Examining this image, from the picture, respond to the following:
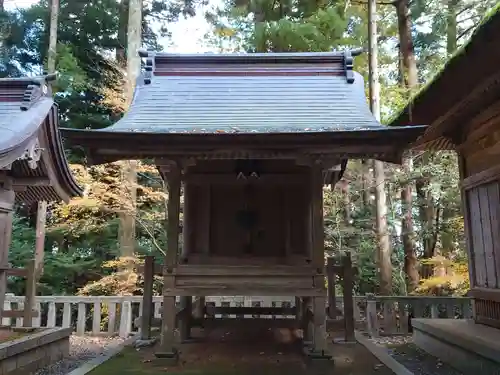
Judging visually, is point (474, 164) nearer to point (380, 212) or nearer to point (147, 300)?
point (380, 212)

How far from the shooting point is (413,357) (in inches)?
270

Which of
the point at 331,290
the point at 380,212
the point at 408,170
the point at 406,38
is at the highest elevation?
the point at 406,38

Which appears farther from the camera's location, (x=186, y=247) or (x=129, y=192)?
(x=129, y=192)

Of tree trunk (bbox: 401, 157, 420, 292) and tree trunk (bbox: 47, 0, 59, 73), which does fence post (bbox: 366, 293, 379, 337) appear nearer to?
tree trunk (bbox: 401, 157, 420, 292)

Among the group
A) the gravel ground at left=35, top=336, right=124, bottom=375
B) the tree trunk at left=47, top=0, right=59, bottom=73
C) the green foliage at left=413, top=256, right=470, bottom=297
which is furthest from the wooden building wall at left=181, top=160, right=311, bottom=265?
the tree trunk at left=47, top=0, right=59, bottom=73

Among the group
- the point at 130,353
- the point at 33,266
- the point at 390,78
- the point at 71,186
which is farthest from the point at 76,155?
the point at 390,78

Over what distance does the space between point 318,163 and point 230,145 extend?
3.90 feet

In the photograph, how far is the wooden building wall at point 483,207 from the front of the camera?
6023 mm

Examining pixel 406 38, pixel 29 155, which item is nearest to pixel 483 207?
pixel 29 155

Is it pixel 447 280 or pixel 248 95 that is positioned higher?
pixel 248 95

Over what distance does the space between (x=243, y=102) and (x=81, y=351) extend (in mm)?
5173

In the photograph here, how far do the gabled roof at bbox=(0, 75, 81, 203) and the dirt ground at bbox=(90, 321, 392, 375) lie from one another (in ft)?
9.34

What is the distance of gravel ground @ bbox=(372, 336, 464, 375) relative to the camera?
592 cm

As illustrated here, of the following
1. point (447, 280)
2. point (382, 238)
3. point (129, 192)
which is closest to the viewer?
point (382, 238)
